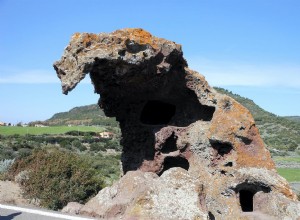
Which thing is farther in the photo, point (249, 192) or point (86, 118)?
point (86, 118)

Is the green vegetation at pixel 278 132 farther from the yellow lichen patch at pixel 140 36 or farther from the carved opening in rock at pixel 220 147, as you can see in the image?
the yellow lichen patch at pixel 140 36

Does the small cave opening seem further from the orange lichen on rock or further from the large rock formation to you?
the orange lichen on rock

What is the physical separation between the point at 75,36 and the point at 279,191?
212 inches

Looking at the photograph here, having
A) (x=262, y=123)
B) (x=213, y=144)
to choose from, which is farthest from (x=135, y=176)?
(x=262, y=123)

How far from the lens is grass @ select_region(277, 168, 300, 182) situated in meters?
35.0

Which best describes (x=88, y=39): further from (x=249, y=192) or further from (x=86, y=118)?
(x=86, y=118)

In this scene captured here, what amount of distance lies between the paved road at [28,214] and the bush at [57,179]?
7320 millimetres

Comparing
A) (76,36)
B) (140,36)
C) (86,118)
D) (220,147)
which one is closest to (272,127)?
(86,118)

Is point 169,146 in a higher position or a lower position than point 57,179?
higher

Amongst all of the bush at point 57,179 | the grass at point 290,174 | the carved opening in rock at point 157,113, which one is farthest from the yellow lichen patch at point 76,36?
the grass at point 290,174

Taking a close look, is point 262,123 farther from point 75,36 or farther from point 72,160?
point 75,36

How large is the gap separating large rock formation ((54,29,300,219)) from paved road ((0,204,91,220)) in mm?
908

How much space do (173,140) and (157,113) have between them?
4.63 feet

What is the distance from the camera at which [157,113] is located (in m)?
12.1
